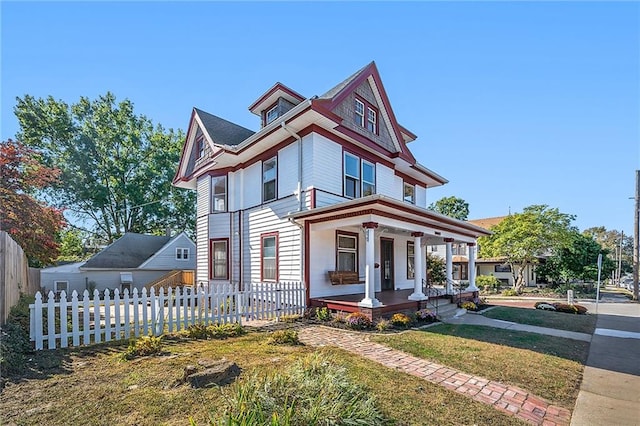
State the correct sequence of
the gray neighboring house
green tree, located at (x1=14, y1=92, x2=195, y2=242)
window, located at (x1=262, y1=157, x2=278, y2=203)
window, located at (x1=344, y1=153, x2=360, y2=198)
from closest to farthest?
window, located at (x1=344, y1=153, x2=360, y2=198), window, located at (x1=262, y1=157, x2=278, y2=203), the gray neighboring house, green tree, located at (x1=14, y1=92, x2=195, y2=242)

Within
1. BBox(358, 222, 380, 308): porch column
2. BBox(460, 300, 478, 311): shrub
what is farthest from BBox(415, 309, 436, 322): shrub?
BBox(460, 300, 478, 311): shrub

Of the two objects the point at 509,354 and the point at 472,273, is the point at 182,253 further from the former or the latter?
the point at 509,354

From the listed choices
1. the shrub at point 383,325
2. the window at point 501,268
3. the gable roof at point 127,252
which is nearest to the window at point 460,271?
the window at point 501,268

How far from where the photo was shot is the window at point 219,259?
14244 millimetres

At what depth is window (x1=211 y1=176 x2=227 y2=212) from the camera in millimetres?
14953

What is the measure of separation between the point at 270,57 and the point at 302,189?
463 cm

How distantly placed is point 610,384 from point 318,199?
8.11m

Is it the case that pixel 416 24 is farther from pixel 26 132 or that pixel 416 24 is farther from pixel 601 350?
pixel 26 132

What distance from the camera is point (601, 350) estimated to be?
23.6 feet

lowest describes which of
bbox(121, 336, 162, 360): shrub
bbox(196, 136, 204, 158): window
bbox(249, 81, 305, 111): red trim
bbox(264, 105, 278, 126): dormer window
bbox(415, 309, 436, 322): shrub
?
bbox(415, 309, 436, 322): shrub

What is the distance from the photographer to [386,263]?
14.3 m

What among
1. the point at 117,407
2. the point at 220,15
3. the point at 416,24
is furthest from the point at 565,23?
the point at 117,407

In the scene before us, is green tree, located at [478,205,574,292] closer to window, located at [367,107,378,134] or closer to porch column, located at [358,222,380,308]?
window, located at [367,107,378,134]

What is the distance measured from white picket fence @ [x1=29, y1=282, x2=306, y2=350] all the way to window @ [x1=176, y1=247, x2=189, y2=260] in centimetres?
1576
